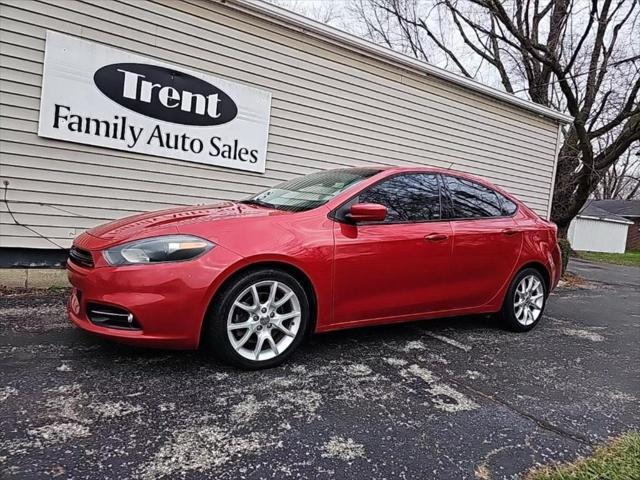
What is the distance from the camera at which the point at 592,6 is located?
11562 millimetres

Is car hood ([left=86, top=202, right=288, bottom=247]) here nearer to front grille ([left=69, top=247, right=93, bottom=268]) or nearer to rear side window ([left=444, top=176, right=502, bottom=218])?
front grille ([left=69, top=247, right=93, bottom=268])

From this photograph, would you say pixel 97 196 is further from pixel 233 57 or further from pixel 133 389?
pixel 133 389

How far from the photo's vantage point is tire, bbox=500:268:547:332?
398cm

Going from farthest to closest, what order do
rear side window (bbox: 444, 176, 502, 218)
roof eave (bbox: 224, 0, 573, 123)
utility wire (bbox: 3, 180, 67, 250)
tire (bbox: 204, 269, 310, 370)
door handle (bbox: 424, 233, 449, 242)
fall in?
roof eave (bbox: 224, 0, 573, 123) → utility wire (bbox: 3, 180, 67, 250) → rear side window (bbox: 444, 176, 502, 218) → door handle (bbox: 424, 233, 449, 242) → tire (bbox: 204, 269, 310, 370)

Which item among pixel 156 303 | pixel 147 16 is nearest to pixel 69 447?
pixel 156 303

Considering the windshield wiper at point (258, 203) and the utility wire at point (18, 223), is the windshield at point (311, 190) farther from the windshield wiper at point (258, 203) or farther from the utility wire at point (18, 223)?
the utility wire at point (18, 223)

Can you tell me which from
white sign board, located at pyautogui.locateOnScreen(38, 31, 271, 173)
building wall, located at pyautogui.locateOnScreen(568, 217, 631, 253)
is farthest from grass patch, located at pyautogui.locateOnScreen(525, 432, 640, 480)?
building wall, located at pyautogui.locateOnScreen(568, 217, 631, 253)

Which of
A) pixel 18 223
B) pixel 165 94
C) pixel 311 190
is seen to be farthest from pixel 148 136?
Answer: pixel 311 190

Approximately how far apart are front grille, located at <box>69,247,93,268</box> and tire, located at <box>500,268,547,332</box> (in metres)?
3.34

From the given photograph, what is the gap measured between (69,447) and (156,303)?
2.64ft

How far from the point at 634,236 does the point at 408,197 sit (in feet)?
132

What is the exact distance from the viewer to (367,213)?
115 inches

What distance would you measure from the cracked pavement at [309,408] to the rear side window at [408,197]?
102 cm

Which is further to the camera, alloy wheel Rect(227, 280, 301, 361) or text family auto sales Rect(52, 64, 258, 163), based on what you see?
text family auto sales Rect(52, 64, 258, 163)
